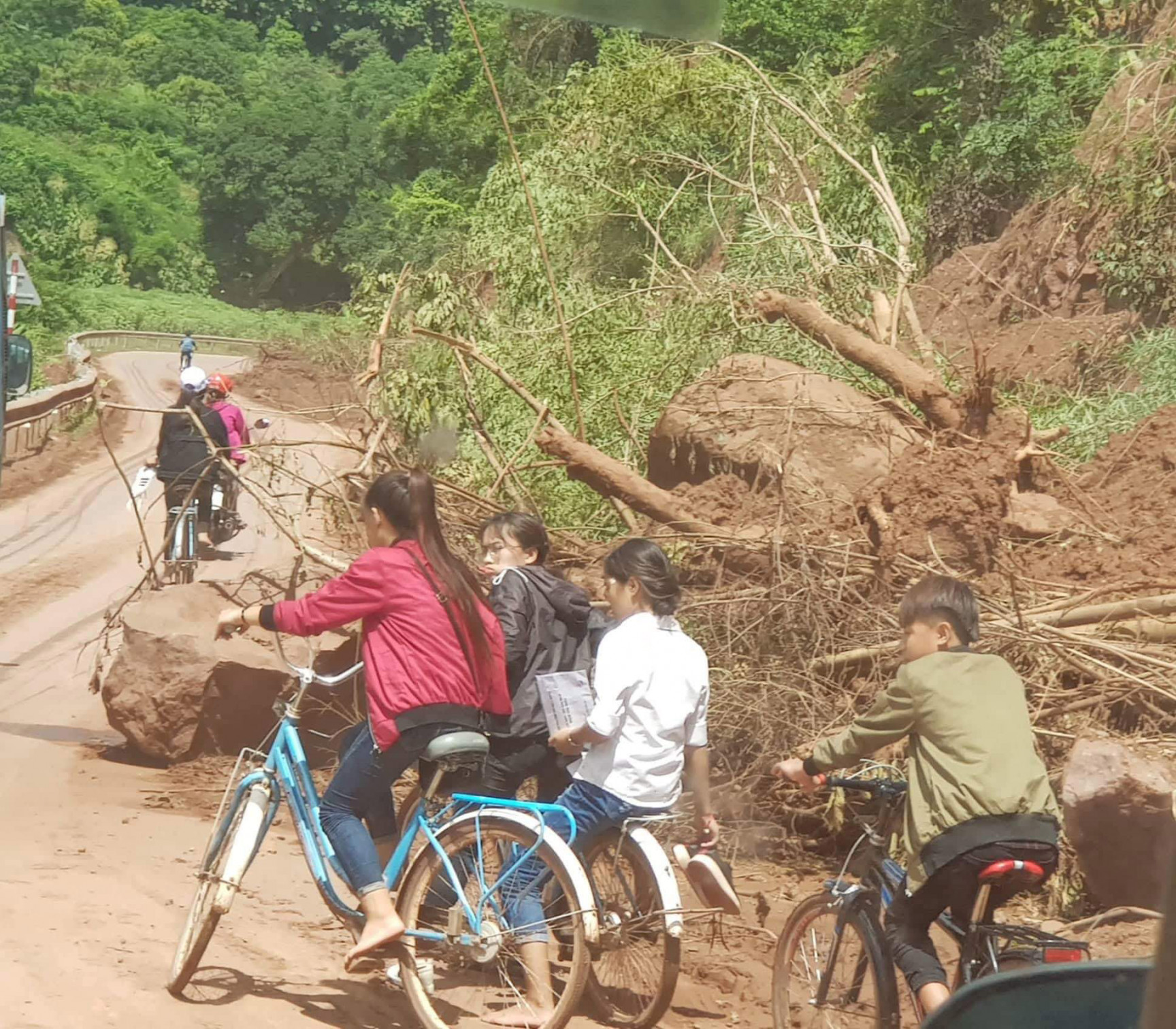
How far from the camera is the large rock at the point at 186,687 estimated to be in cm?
782

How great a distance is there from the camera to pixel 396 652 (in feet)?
15.2

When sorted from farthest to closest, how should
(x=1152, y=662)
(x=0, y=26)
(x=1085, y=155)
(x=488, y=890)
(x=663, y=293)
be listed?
(x=0, y=26) < (x=1085, y=155) < (x=663, y=293) < (x=1152, y=662) < (x=488, y=890)

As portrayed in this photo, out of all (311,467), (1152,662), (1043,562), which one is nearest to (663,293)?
(311,467)

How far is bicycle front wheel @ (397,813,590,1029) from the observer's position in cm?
446

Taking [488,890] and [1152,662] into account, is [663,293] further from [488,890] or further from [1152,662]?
[488,890]

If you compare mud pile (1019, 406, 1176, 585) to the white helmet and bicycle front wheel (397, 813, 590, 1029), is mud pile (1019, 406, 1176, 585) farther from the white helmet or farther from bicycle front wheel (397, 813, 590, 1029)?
the white helmet

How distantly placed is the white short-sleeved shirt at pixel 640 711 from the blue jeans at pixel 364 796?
1.59ft

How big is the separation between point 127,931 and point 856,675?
3469 mm

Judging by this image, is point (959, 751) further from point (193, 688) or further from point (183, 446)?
point (183, 446)

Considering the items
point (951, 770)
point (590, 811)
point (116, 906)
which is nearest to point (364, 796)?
point (590, 811)

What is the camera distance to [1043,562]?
7625 millimetres

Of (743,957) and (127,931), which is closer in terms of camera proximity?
(127,931)

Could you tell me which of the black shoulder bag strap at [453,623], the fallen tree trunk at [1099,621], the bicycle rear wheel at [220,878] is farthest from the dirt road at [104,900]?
the fallen tree trunk at [1099,621]

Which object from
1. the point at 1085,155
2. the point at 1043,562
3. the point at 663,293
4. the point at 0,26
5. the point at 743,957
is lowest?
the point at 743,957
